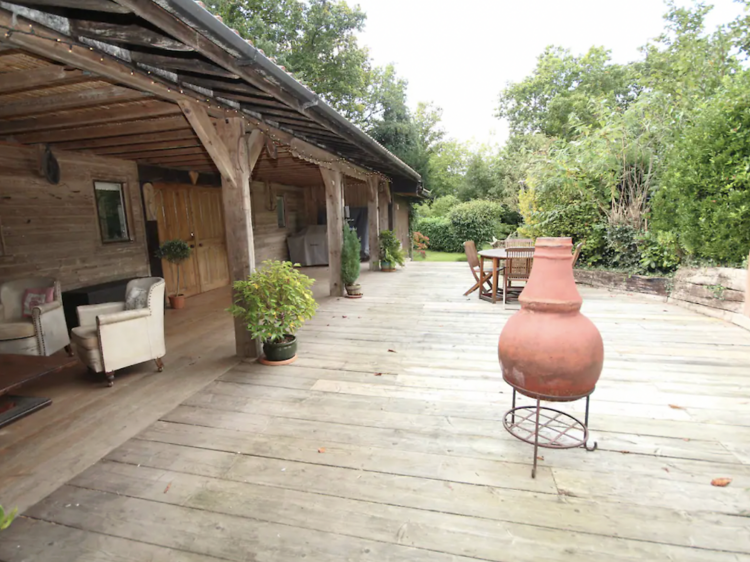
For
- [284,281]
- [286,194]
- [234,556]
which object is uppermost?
[286,194]

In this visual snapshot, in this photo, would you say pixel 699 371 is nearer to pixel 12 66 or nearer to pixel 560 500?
pixel 560 500

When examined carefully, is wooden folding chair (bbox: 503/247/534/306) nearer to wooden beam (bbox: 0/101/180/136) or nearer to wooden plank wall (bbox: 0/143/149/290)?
wooden beam (bbox: 0/101/180/136)

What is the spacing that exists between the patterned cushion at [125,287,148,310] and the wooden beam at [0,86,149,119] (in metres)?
1.61

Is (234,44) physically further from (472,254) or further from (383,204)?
(383,204)

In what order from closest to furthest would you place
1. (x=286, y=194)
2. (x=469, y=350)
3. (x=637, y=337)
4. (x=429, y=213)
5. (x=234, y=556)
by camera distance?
(x=234, y=556)
(x=469, y=350)
(x=637, y=337)
(x=286, y=194)
(x=429, y=213)

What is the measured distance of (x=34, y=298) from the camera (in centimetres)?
380

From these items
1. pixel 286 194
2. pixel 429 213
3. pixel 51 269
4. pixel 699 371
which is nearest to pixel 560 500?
pixel 699 371

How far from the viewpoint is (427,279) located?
8219 millimetres

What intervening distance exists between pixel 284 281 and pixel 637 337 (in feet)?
12.3

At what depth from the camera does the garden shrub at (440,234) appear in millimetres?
15906

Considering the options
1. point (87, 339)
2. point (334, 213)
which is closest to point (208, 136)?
point (87, 339)

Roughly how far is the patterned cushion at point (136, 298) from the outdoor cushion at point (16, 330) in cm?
83

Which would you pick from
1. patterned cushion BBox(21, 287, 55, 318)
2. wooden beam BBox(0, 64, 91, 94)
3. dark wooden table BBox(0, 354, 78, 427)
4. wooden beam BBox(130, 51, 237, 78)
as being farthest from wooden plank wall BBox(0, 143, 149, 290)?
wooden beam BBox(130, 51, 237, 78)

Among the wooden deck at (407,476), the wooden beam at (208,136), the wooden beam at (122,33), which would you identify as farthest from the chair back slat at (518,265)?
the wooden beam at (122,33)
